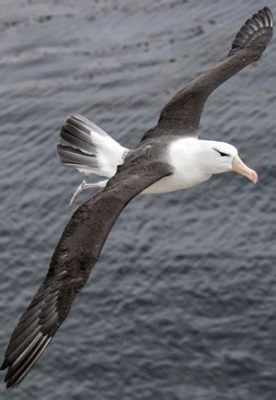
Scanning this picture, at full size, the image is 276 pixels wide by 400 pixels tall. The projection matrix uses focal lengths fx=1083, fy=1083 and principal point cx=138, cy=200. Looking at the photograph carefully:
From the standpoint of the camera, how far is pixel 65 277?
15.5 metres

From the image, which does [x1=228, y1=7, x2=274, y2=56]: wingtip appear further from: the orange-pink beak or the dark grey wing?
the orange-pink beak

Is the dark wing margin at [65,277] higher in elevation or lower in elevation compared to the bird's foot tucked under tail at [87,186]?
lower

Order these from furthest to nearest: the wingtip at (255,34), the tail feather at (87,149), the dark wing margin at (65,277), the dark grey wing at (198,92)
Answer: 1. the wingtip at (255,34)
2. the dark grey wing at (198,92)
3. the tail feather at (87,149)
4. the dark wing margin at (65,277)

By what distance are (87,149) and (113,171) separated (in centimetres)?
77

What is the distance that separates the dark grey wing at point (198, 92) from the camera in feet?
64.6

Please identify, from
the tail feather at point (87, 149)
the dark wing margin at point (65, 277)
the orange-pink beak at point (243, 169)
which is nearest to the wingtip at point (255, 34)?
the tail feather at point (87, 149)

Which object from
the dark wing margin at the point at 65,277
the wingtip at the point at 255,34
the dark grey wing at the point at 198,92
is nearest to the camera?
the dark wing margin at the point at 65,277

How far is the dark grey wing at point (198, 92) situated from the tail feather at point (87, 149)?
929 millimetres

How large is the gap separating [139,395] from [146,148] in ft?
30.4

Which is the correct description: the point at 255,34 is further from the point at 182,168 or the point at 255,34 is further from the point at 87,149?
the point at 182,168

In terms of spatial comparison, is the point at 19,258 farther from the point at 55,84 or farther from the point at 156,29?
the point at 156,29

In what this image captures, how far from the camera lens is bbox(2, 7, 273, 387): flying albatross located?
49.8 ft

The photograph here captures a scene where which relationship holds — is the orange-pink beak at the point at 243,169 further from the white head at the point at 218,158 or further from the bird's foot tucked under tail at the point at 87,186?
the bird's foot tucked under tail at the point at 87,186

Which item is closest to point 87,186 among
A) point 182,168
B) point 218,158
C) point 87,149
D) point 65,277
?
point 87,149
